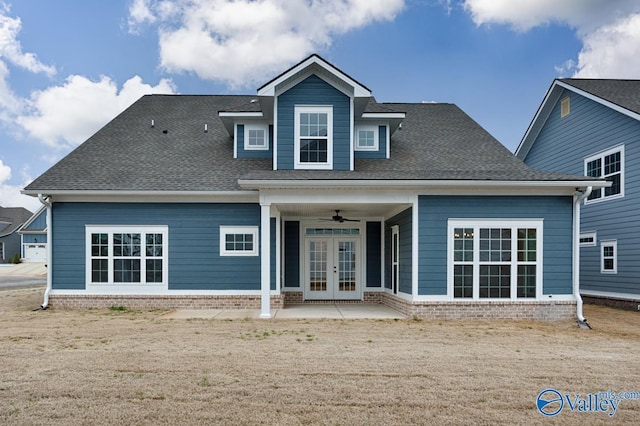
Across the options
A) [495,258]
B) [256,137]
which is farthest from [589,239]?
[256,137]

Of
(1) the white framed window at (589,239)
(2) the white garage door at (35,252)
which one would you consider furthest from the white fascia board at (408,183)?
(2) the white garage door at (35,252)

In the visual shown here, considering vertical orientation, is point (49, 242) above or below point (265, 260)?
above

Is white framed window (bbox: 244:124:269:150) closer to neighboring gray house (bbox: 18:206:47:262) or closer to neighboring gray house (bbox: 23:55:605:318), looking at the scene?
neighboring gray house (bbox: 23:55:605:318)

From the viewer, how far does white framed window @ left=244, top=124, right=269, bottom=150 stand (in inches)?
559

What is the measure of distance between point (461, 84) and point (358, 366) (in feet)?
55.6

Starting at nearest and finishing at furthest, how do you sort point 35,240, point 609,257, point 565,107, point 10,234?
point 609,257
point 565,107
point 35,240
point 10,234

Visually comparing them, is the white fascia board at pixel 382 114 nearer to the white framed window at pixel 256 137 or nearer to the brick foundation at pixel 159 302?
the white framed window at pixel 256 137

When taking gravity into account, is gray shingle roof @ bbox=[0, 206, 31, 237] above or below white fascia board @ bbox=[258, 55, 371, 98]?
below

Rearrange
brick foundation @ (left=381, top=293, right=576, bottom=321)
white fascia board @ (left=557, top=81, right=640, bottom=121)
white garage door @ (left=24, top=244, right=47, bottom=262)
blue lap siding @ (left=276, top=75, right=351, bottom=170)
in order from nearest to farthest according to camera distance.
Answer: brick foundation @ (left=381, top=293, right=576, bottom=321) < blue lap siding @ (left=276, top=75, right=351, bottom=170) < white fascia board @ (left=557, top=81, right=640, bottom=121) < white garage door @ (left=24, top=244, right=47, bottom=262)

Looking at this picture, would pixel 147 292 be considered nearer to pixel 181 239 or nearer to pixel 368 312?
pixel 181 239

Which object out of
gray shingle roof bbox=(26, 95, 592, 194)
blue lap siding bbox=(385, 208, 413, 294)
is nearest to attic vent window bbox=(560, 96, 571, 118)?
gray shingle roof bbox=(26, 95, 592, 194)

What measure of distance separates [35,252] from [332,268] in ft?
124

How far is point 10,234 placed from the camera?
150 feet

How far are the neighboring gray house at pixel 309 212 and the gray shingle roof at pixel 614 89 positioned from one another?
3.82 m
